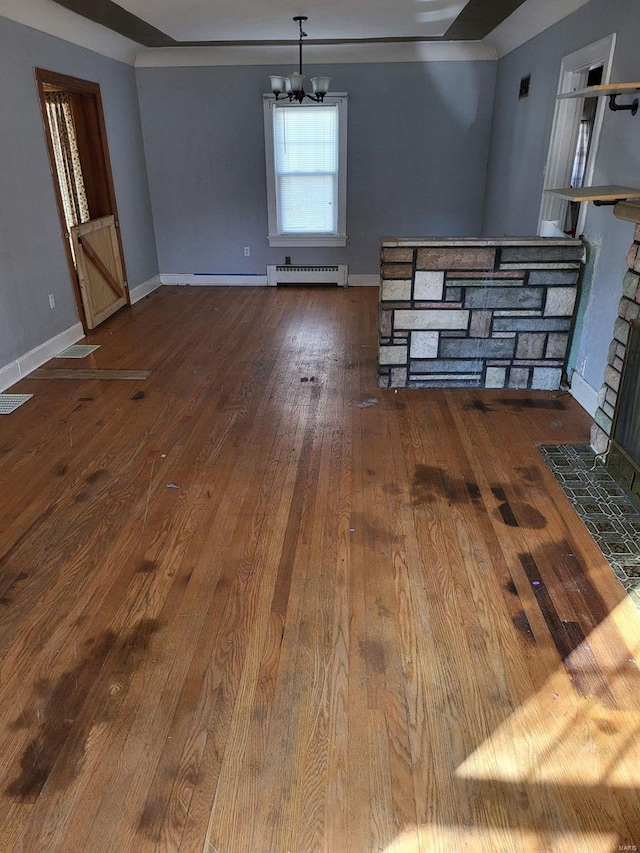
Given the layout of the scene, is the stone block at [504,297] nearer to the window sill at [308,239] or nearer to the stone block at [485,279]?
the stone block at [485,279]

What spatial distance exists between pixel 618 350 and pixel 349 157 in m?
4.82

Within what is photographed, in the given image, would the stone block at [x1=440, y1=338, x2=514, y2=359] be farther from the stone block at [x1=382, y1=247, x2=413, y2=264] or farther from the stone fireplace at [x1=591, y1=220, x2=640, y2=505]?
the stone fireplace at [x1=591, y1=220, x2=640, y2=505]

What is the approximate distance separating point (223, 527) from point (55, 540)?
746 mm

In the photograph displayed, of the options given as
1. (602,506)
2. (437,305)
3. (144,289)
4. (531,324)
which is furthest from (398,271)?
(144,289)

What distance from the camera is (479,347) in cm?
405

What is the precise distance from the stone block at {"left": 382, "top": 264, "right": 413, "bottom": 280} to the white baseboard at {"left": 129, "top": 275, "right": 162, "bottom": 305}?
150 inches

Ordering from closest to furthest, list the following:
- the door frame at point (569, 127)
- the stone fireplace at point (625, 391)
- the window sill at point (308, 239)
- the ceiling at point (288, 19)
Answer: the stone fireplace at point (625, 391)
the door frame at point (569, 127)
the ceiling at point (288, 19)
the window sill at point (308, 239)

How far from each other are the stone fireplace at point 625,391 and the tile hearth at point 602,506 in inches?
2.8

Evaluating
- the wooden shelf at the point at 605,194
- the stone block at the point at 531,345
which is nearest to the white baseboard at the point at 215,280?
the stone block at the point at 531,345

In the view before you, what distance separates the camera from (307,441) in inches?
135

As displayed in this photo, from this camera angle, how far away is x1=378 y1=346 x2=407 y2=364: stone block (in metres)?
4.09

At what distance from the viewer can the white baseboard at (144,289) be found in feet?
22.0

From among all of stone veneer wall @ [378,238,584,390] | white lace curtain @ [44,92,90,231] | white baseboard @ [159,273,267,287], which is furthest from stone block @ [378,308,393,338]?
white baseboard @ [159,273,267,287]

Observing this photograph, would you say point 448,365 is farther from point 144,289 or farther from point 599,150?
point 144,289
